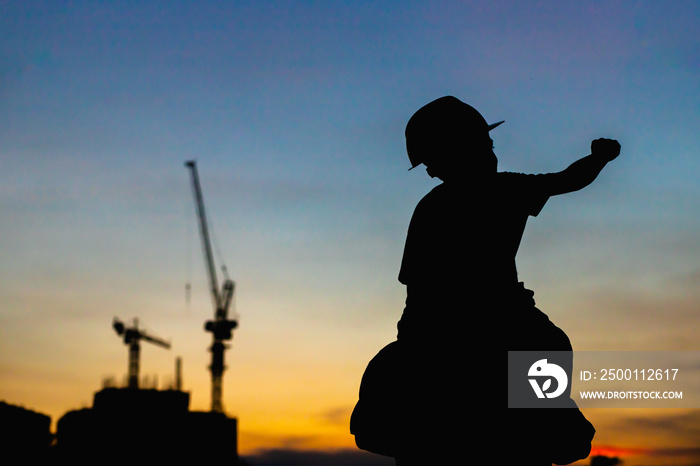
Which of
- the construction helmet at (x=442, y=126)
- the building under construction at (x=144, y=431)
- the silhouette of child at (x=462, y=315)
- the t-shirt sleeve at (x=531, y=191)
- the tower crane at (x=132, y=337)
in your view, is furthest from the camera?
the tower crane at (x=132, y=337)

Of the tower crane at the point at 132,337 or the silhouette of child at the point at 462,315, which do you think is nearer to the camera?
the silhouette of child at the point at 462,315

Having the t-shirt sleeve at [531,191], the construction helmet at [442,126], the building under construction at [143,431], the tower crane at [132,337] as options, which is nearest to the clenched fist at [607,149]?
the t-shirt sleeve at [531,191]

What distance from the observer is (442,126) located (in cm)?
664

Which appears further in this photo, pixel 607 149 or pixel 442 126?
pixel 442 126

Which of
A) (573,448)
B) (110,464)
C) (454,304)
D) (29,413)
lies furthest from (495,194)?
(110,464)

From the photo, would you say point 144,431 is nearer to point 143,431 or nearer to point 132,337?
point 143,431

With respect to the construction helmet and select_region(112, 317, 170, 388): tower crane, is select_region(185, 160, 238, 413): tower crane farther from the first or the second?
the construction helmet

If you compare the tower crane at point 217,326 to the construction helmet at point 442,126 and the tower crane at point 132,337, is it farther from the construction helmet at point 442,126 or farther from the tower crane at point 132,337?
the construction helmet at point 442,126

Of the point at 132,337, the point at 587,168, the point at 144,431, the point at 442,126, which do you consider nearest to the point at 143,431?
the point at 144,431

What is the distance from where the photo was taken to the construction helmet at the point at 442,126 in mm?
6594

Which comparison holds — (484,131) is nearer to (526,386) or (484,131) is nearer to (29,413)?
(526,386)

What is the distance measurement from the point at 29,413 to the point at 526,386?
128ft

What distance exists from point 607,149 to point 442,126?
1191mm

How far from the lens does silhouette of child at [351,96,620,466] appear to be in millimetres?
6141
